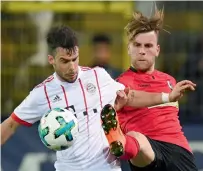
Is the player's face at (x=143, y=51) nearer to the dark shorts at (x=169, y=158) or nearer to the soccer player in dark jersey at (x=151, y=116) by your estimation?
the soccer player in dark jersey at (x=151, y=116)

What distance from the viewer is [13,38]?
956cm

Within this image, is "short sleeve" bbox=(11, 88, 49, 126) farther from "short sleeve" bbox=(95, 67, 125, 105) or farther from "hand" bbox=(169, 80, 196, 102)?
"hand" bbox=(169, 80, 196, 102)

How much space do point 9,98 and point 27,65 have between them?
531mm

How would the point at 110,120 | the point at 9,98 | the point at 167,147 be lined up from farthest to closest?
the point at 9,98 → the point at 167,147 → the point at 110,120

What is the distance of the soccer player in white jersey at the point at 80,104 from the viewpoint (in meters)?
5.86

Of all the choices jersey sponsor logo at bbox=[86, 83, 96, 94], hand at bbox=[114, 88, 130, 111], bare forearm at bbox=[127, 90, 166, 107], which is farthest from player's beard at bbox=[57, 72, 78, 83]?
bare forearm at bbox=[127, 90, 166, 107]

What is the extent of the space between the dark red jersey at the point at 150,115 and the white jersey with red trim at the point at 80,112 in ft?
1.12

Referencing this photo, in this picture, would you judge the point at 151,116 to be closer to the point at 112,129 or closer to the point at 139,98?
the point at 139,98

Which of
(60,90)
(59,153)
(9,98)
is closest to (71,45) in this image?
(60,90)

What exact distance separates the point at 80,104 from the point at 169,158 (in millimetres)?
873

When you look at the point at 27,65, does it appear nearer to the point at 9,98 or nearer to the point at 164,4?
the point at 9,98

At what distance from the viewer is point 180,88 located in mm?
5684

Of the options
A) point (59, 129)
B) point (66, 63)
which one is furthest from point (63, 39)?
point (59, 129)

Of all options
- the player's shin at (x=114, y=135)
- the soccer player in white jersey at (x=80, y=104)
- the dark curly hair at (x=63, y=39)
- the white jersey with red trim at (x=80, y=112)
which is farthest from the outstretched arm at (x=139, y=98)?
the dark curly hair at (x=63, y=39)
